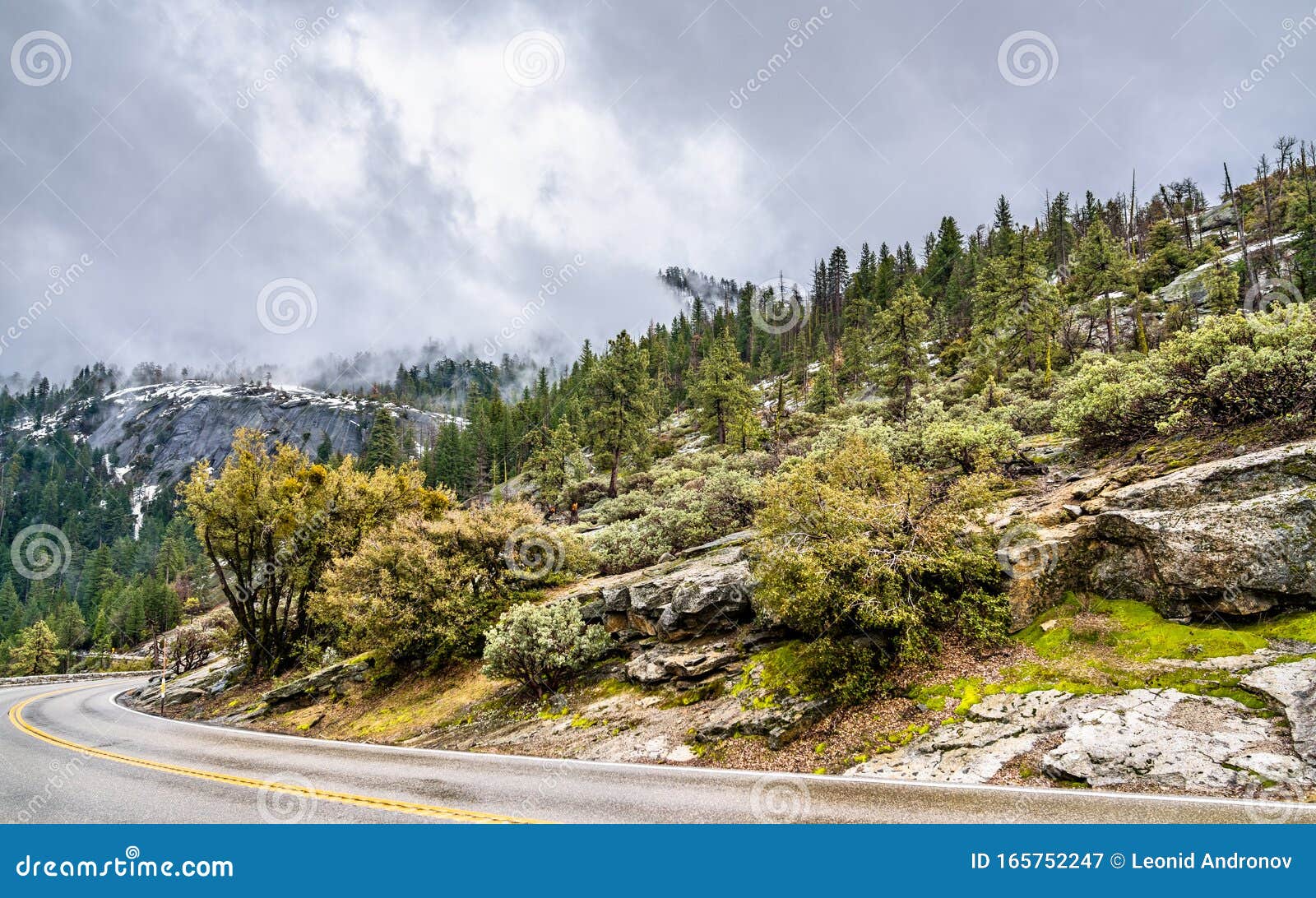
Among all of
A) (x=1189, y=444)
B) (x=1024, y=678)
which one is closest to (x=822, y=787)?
(x=1024, y=678)

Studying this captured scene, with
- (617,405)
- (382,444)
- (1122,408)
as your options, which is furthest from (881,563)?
(382,444)

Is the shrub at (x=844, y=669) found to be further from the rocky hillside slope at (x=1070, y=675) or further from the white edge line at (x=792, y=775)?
the white edge line at (x=792, y=775)

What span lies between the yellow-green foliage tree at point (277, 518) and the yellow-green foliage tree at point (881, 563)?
1867 cm

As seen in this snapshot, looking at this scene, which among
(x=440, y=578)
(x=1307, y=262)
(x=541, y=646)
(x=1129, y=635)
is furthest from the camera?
(x=1307, y=262)

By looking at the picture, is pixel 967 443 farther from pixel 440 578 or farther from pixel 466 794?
pixel 440 578

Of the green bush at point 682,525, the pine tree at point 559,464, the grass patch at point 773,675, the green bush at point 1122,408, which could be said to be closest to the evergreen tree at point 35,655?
the pine tree at point 559,464

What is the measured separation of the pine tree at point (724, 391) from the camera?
51781 millimetres

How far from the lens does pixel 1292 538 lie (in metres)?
9.60

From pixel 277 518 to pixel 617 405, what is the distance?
933 inches

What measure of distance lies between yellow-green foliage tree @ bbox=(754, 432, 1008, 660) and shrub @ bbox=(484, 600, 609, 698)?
6161 mm

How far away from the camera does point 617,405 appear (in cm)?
4381

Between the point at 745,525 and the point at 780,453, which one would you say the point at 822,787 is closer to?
the point at 745,525

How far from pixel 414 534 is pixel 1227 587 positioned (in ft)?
71.8

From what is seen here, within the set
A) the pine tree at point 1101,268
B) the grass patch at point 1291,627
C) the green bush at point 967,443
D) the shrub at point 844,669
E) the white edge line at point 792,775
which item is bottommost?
the white edge line at point 792,775
